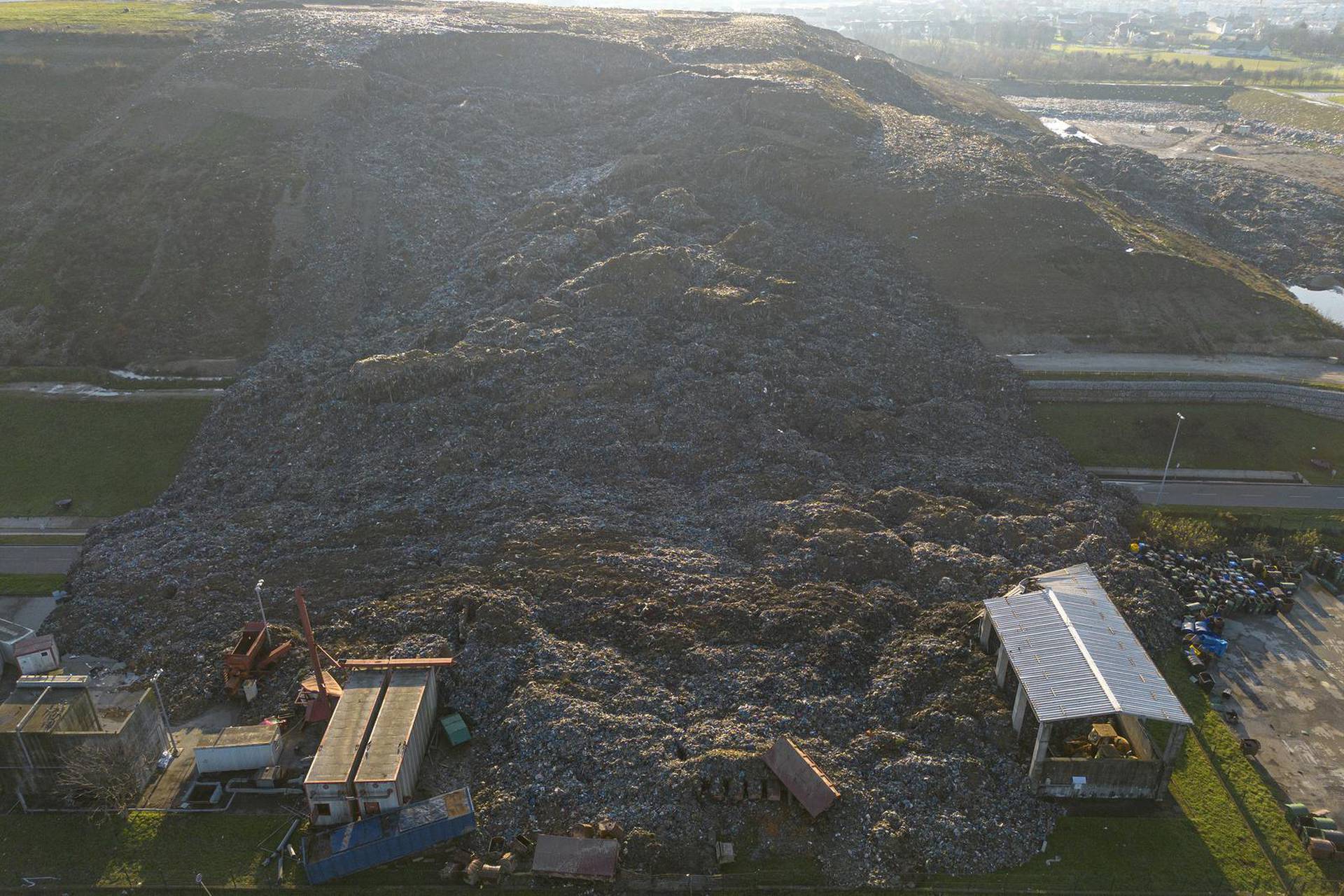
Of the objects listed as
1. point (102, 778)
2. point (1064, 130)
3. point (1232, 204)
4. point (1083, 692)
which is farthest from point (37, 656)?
point (1064, 130)

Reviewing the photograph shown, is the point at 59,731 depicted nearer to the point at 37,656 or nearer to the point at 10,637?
the point at 37,656

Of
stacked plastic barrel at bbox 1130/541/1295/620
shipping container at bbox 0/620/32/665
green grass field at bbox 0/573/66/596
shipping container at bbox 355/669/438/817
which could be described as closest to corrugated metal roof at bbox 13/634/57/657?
shipping container at bbox 0/620/32/665

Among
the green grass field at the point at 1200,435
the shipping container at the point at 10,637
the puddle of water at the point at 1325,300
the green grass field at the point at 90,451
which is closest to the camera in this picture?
the shipping container at the point at 10,637

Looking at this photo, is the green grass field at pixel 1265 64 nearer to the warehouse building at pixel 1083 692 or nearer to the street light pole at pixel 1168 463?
the street light pole at pixel 1168 463

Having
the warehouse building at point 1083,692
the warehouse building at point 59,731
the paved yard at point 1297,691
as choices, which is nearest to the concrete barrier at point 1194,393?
the paved yard at point 1297,691

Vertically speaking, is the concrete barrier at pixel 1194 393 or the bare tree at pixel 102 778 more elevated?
the concrete barrier at pixel 1194 393

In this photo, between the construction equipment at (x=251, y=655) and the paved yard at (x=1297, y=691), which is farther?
the construction equipment at (x=251, y=655)

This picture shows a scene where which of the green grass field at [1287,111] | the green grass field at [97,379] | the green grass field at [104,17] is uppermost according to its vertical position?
the green grass field at [104,17]
